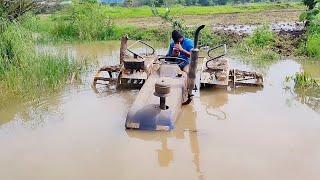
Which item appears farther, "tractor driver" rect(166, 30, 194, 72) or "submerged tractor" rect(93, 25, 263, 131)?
"tractor driver" rect(166, 30, 194, 72)

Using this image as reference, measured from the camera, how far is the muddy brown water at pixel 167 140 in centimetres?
654

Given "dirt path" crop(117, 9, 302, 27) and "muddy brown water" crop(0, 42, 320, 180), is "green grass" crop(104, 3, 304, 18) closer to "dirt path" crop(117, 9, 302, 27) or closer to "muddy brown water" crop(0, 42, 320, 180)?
"dirt path" crop(117, 9, 302, 27)

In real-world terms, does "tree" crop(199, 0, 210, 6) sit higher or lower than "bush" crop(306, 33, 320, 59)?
higher

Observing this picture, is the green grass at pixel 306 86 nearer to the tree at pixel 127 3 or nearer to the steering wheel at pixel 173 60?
the steering wheel at pixel 173 60

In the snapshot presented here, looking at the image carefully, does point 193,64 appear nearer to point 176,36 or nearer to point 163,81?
point 163,81

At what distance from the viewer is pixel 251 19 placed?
2588 centimetres

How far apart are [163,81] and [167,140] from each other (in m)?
1.04

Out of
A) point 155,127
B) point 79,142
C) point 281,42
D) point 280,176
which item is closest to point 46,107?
point 79,142

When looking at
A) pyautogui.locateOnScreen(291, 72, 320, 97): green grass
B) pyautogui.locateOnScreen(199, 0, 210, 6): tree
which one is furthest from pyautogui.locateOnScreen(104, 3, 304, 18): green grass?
pyautogui.locateOnScreen(291, 72, 320, 97): green grass

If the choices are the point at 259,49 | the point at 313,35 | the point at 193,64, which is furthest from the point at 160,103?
the point at 313,35

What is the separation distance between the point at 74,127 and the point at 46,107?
4.89 feet

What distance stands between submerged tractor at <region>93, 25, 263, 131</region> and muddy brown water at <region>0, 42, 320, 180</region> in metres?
0.27

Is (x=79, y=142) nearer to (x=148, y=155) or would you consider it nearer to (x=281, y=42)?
(x=148, y=155)

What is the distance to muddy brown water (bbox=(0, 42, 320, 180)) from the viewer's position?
654cm
